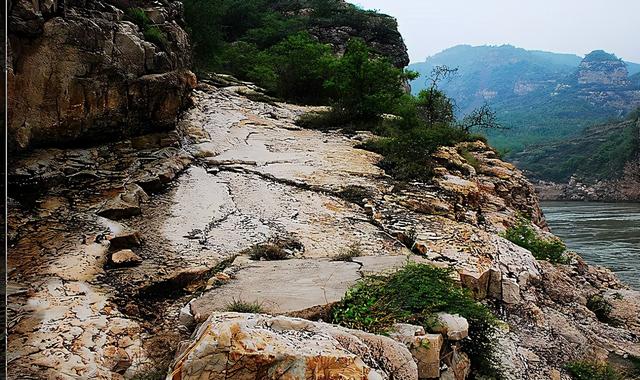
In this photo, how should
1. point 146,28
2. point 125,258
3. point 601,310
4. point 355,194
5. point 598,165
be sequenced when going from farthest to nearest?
A: point 598,165, point 146,28, point 355,194, point 601,310, point 125,258

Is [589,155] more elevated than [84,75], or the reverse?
[84,75]

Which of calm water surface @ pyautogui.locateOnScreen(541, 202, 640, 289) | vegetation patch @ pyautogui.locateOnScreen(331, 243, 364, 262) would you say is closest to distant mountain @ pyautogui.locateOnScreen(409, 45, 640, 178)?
calm water surface @ pyautogui.locateOnScreen(541, 202, 640, 289)

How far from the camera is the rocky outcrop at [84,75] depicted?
20.1ft

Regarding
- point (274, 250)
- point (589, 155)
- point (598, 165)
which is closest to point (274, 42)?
point (274, 250)

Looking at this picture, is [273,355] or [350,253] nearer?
[273,355]

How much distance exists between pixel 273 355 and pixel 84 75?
18.3ft

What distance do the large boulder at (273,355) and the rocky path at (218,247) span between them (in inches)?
28.7

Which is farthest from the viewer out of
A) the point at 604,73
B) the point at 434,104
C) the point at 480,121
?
the point at 604,73

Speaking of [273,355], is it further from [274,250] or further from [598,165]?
[598,165]

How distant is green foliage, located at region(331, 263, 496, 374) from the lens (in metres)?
3.74

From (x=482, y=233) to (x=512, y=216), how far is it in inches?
100.0

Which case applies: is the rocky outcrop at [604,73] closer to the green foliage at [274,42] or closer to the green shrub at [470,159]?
the green foliage at [274,42]

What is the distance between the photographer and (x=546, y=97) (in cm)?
9581

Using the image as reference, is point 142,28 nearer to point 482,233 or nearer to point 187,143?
point 187,143
